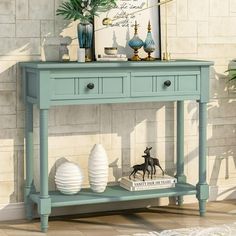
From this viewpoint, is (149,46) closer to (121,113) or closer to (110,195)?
(121,113)

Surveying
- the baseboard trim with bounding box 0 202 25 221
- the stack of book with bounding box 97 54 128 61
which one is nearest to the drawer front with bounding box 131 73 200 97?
the stack of book with bounding box 97 54 128 61

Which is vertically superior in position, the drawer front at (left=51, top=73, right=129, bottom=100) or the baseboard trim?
the drawer front at (left=51, top=73, right=129, bottom=100)

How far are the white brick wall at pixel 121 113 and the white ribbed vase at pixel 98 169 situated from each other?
7.6 inches

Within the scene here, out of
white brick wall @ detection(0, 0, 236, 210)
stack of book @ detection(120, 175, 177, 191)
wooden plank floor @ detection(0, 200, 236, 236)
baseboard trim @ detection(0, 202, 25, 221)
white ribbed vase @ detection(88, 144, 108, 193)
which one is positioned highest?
white brick wall @ detection(0, 0, 236, 210)

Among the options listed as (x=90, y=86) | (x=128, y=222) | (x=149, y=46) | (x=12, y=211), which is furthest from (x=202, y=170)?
(x=12, y=211)

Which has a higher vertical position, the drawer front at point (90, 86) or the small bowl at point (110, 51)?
the small bowl at point (110, 51)

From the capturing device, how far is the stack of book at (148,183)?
4598 millimetres

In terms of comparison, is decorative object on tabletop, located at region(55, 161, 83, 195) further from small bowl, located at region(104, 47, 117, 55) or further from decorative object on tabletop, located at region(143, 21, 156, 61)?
decorative object on tabletop, located at region(143, 21, 156, 61)

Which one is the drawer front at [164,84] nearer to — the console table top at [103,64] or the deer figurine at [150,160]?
the console table top at [103,64]

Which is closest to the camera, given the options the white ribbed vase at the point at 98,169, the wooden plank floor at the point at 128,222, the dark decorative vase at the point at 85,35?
the wooden plank floor at the point at 128,222

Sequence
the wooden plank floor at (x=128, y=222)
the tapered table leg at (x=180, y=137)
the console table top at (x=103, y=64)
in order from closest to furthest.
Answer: the console table top at (x=103, y=64), the wooden plank floor at (x=128, y=222), the tapered table leg at (x=180, y=137)

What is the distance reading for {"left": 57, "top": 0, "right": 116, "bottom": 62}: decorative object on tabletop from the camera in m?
4.39

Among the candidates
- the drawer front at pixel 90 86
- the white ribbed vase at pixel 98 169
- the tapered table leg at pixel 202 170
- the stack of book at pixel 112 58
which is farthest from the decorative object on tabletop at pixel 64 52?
the tapered table leg at pixel 202 170

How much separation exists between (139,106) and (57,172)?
0.80m
